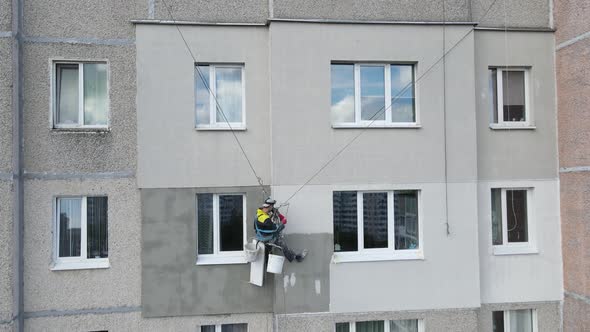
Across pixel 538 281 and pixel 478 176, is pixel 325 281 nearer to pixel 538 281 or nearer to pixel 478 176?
pixel 478 176

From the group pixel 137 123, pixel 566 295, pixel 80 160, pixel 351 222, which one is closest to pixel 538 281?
pixel 566 295

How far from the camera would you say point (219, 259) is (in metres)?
7.98

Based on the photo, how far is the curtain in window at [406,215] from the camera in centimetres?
834

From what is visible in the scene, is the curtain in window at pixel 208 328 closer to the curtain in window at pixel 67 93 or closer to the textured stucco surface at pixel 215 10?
the curtain in window at pixel 67 93

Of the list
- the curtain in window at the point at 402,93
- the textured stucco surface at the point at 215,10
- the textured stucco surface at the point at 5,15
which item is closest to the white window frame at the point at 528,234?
the curtain in window at the point at 402,93

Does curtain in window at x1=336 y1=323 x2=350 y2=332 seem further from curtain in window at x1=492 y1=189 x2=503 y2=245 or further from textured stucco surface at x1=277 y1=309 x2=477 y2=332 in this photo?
curtain in window at x1=492 y1=189 x2=503 y2=245

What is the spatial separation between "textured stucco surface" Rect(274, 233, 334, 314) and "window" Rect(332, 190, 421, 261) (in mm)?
393

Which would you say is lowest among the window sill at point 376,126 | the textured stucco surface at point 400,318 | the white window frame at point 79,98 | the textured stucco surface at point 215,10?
the textured stucco surface at point 400,318

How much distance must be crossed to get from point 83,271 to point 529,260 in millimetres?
8560

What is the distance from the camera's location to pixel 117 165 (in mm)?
7879

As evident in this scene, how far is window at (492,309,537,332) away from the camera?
28.2 feet

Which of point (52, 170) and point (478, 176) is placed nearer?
point (52, 170)

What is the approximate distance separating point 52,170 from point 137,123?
1.72 m

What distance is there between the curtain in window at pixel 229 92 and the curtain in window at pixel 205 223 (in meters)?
1.54
